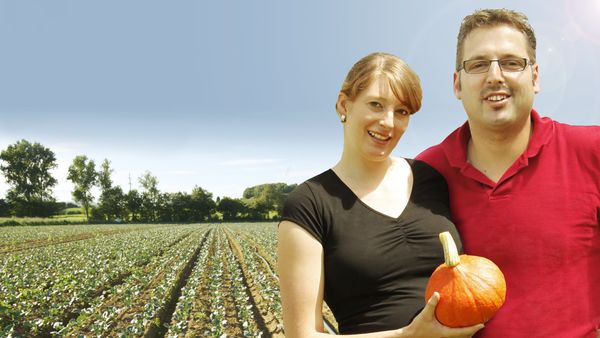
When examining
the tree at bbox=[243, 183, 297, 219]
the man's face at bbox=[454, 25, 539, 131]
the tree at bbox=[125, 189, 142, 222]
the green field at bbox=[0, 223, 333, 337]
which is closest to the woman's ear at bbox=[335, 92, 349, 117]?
the man's face at bbox=[454, 25, 539, 131]

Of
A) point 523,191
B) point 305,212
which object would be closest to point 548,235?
point 523,191

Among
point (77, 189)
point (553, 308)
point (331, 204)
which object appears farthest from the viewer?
point (77, 189)

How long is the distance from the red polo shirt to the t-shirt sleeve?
72 cm

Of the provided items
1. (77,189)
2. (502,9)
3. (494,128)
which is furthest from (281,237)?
(77,189)

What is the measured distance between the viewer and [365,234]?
1.83m

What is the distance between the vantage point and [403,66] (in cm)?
189

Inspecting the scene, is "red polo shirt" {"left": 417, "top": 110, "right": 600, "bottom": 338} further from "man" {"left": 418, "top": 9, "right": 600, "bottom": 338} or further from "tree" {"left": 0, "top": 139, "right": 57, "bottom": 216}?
"tree" {"left": 0, "top": 139, "right": 57, "bottom": 216}

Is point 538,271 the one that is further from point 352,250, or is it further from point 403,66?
point 403,66

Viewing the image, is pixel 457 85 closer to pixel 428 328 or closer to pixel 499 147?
pixel 499 147

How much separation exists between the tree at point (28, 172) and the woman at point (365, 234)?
9032cm

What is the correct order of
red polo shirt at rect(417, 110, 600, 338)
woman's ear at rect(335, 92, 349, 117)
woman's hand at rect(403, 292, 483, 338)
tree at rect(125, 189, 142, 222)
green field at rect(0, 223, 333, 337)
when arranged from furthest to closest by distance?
tree at rect(125, 189, 142, 222) < green field at rect(0, 223, 333, 337) < woman's ear at rect(335, 92, 349, 117) < red polo shirt at rect(417, 110, 600, 338) < woman's hand at rect(403, 292, 483, 338)

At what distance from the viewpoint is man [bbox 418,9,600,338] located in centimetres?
173

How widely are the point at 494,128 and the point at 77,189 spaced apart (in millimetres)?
95942

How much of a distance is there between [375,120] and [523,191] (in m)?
0.71
